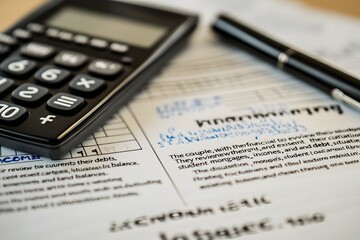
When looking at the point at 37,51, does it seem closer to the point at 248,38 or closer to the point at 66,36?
the point at 66,36

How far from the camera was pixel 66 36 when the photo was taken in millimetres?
455

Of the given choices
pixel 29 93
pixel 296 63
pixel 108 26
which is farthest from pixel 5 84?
pixel 296 63

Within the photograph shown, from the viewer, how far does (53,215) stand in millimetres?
302

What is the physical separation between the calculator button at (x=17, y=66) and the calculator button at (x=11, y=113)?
42 millimetres

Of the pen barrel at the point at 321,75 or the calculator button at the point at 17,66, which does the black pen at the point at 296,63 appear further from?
the calculator button at the point at 17,66

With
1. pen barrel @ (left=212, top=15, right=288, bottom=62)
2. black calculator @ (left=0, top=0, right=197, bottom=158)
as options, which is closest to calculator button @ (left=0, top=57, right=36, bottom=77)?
black calculator @ (left=0, top=0, right=197, bottom=158)

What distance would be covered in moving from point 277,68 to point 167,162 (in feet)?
0.56

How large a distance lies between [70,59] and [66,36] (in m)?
0.05

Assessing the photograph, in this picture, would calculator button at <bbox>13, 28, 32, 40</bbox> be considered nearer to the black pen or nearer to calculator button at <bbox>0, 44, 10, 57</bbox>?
calculator button at <bbox>0, 44, 10, 57</bbox>

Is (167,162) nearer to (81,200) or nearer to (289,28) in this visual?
(81,200)

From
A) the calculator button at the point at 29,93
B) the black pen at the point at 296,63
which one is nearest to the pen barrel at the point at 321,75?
the black pen at the point at 296,63

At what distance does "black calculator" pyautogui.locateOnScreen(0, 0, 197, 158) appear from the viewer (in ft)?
1.14

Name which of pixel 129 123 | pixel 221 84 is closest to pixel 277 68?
pixel 221 84

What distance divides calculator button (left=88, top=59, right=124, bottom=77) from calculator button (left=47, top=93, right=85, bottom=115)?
40 millimetres
